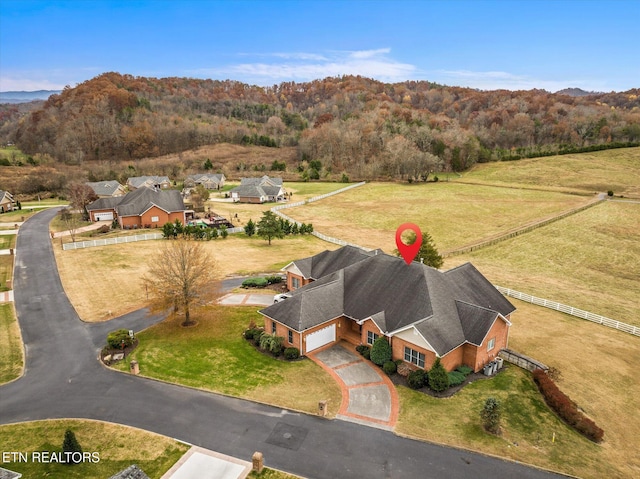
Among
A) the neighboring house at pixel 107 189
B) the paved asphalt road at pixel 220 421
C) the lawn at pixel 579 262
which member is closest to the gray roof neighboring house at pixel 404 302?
the paved asphalt road at pixel 220 421

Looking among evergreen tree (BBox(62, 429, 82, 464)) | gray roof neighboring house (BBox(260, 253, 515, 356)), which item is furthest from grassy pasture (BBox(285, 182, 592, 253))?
evergreen tree (BBox(62, 429, 82, 464))

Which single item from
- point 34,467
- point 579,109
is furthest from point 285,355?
point 579,109

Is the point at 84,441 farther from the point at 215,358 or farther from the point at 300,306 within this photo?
the point at 300,306

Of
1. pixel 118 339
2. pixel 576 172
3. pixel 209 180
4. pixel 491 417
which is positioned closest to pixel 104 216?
pixel 209 180

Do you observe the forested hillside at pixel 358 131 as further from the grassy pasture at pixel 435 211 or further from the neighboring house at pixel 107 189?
the neighboring house at pixel 107 189

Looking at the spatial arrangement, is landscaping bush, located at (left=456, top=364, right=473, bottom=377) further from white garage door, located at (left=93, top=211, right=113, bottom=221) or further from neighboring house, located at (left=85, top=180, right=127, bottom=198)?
neighboring house, located at (left=85, top=180, right=127, bottom=198)

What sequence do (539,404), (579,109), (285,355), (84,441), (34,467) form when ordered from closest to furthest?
(34,467), (84,441), (539,404), (285,355), (579,109)
